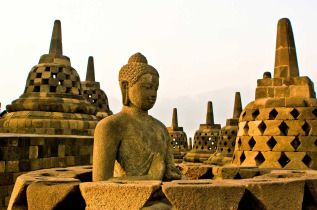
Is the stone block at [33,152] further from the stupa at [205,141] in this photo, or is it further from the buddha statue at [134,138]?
the stupa at [205,141]

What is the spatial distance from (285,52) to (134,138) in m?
4.73

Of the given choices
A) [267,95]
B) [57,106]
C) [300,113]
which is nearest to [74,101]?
[57,106]

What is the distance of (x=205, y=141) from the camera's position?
18.6 meters

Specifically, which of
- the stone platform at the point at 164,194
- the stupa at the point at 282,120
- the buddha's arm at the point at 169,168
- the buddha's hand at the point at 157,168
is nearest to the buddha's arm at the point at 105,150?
Answer: the stone platform at the point at 164,194

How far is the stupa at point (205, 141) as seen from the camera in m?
18.0

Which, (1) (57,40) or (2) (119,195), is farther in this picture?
(1) (57,40)

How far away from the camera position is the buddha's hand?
315 cm

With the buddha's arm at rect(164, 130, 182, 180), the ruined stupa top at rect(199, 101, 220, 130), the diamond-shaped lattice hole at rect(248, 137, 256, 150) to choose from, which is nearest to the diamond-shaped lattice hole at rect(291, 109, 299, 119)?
the diamond-shaped lattice hole at rect(248, 137, 256, 150)

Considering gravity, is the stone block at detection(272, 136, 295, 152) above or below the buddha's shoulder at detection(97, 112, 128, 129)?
below

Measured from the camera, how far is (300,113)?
20.2ft

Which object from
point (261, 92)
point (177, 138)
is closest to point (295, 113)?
point (261, 92)

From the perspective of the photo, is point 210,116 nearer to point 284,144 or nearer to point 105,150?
point 284,144

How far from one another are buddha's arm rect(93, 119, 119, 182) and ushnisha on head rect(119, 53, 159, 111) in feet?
1.24

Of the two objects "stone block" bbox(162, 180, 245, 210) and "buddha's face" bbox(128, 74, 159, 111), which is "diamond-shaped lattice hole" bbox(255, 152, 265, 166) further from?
"stone block" bbox(162, 180, 245, 210)
